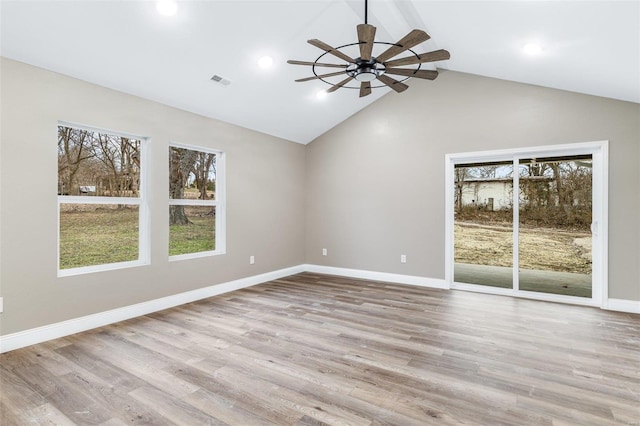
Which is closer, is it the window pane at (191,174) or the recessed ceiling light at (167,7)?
the recessed ceiling light at (167,7)

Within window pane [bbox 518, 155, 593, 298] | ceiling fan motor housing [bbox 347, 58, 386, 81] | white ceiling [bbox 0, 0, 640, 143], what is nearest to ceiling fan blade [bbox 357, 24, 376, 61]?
ceiling fan motor housing [bbox 347, 58, 386, 81]

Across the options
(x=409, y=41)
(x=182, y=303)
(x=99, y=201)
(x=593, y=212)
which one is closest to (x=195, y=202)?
(x=99, y=201)

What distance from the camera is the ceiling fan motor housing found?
277 centimetres

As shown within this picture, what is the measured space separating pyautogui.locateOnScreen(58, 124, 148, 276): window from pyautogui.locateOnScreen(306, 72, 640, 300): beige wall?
127 inches

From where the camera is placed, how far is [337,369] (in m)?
2.57

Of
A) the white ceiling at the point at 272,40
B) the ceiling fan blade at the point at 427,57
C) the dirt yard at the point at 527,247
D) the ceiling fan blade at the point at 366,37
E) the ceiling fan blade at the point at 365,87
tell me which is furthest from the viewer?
the dirt yard at the point at 527,247

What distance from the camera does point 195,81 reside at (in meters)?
3.87

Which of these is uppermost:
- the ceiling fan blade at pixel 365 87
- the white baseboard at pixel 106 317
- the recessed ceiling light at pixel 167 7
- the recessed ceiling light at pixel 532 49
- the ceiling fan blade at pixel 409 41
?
the recessed ceiling light at pixel 167 7

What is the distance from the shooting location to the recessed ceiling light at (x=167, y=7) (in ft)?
9.05

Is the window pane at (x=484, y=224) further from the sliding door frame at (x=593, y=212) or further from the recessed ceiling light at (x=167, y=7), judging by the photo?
the recessed ceiling light at (x=167, y=7)

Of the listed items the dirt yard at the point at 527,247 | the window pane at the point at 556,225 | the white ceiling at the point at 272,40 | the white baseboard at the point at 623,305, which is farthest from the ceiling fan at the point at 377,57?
the white baseboard at the point at 623,305

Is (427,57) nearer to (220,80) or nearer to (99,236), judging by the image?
(220,80)

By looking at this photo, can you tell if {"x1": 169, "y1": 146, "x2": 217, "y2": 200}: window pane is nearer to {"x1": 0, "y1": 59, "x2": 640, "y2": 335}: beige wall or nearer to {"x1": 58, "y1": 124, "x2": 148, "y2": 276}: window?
{"x1": 0, "y1": 59, "x2": 640, "y2": 335}: beige wall

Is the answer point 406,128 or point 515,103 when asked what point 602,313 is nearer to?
point 515,103
